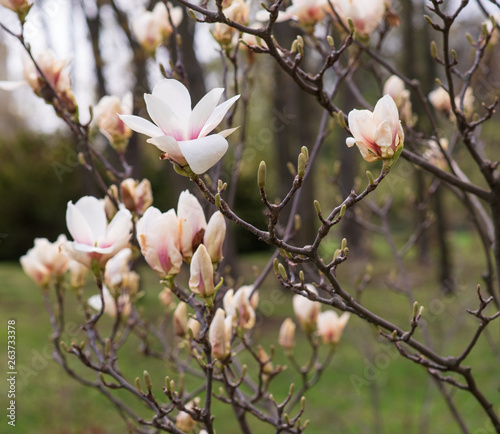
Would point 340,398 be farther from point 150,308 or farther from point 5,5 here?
point 5,5

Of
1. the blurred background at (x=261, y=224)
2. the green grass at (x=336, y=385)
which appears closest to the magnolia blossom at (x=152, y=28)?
the blurred background at (x=261, y=224)

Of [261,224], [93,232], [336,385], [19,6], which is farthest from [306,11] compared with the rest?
[261,224]

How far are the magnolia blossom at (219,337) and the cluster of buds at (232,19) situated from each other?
72 cm

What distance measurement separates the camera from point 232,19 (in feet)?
4.65

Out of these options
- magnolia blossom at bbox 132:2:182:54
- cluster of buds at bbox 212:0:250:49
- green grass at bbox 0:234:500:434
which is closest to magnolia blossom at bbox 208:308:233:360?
cluster of buds at bbox 212:0:250:49

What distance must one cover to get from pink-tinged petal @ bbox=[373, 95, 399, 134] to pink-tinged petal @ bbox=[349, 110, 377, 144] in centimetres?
1

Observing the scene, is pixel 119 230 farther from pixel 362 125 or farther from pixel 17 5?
pixel 17 5

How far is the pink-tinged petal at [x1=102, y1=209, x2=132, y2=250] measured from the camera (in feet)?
3.57

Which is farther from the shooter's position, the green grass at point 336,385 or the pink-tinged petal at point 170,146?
the green grass at point 336,385

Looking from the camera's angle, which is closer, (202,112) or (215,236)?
(202,112)

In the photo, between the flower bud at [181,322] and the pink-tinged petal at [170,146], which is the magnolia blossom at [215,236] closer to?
the pink-tinged petal at [170,146]

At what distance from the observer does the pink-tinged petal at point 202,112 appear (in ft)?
2.66

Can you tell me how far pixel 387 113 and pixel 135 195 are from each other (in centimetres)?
72

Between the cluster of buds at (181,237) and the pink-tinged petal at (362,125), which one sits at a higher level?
the pink-tinged petal at (362,125)
